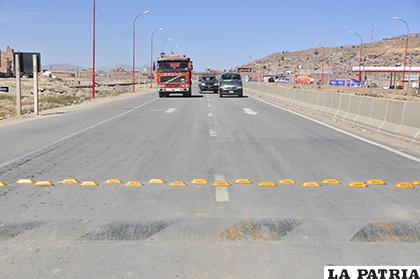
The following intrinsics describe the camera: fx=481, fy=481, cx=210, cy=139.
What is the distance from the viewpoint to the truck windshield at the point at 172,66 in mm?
40625

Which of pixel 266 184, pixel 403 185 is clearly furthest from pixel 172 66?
pixel 403 185

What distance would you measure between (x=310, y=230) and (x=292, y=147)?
676 cm

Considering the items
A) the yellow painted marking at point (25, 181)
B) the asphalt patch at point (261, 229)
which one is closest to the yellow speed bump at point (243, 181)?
the asphalt patch at point (261, 229)

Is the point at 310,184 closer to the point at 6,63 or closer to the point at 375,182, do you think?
the point at 375,182

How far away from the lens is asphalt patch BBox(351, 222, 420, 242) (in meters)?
5.24

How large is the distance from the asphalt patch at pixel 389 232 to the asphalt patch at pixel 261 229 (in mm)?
774

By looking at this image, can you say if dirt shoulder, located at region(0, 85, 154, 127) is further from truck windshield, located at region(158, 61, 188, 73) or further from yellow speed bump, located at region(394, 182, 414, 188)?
yellow speed bump, located at region(394, 182, 414, 188)

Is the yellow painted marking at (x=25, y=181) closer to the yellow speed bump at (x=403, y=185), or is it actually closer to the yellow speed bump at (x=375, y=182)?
the yellow speed bump at (x=375, y=182)

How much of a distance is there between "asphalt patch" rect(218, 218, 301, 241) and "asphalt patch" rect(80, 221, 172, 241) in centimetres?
80

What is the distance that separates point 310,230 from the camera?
5.54m

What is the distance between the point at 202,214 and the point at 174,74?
→ 35041 mm

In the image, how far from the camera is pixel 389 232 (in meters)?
5.48

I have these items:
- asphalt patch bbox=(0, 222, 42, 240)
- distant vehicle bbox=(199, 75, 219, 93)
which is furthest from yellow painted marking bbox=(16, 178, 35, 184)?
distant vehicle bbox=(199, 75, 219, 93)

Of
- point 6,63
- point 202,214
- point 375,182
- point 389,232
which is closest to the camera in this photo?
→ point 389,232
